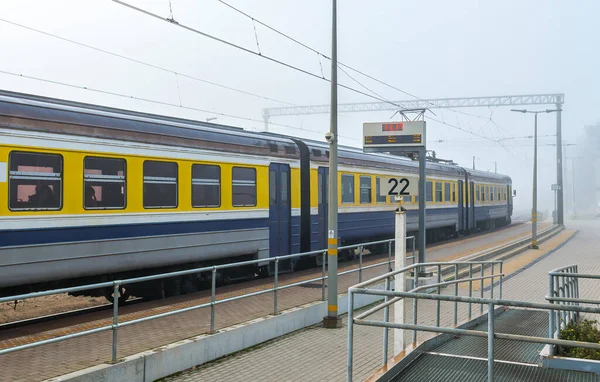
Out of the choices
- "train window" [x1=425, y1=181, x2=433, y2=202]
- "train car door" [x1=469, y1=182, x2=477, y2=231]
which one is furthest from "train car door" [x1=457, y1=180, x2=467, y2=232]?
"train window" [x1=425, y1=181, x2=433, y2=202]

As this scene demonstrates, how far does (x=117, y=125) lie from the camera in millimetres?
11281

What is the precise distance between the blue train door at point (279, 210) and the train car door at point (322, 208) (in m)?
1.60

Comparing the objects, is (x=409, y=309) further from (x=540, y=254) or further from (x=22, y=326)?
(x=540, y=254)

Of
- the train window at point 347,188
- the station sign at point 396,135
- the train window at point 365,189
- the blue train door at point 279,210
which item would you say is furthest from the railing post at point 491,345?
the train window at point 365,189

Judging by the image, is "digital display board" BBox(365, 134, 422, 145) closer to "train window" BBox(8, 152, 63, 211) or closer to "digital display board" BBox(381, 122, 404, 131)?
"digital display board" BBox(381, 122, 404, 131)

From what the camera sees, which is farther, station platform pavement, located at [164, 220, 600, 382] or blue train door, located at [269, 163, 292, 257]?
blue train door, located at [269, 163, 292, 257]

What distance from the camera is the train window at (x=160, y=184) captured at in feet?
38.8

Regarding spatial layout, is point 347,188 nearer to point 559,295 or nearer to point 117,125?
point 117,125

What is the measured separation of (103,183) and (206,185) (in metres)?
2.69

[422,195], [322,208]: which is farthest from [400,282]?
[322,208]

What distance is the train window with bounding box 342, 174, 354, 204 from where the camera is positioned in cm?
1903

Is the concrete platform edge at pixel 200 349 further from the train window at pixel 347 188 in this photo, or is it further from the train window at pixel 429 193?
the train window at pixel 429 193

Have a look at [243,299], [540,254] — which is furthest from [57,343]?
[540,254]

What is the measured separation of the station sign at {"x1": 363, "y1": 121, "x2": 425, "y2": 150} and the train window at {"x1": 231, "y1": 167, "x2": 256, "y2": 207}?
2.74 m
